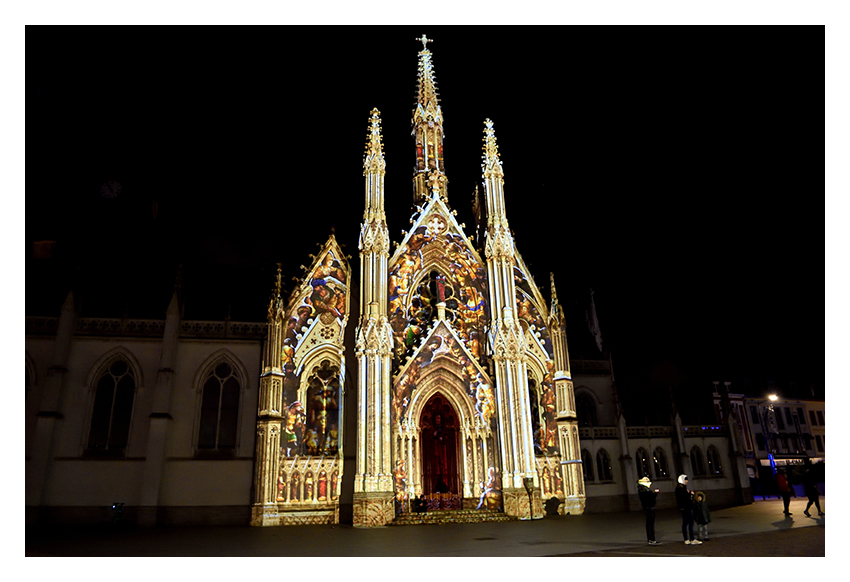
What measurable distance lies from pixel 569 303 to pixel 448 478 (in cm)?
1911

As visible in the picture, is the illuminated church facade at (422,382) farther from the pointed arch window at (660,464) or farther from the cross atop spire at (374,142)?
the pointed arch window at (660,464)

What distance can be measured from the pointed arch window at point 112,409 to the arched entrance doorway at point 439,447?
12455mm

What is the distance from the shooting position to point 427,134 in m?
28.9

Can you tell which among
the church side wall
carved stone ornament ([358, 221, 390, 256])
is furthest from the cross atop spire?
the church side wall

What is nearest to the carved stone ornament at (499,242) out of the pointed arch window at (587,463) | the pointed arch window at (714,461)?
the pointed arch window at (587,463)

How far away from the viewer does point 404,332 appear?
23.1 metres

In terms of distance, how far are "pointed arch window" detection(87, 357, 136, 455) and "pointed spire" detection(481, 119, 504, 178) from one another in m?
18.7

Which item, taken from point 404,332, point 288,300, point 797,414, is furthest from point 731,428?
point 288,300

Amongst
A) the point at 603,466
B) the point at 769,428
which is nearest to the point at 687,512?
the point at 603,466

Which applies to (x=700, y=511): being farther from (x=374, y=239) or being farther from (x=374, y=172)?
(x=374, y=172)

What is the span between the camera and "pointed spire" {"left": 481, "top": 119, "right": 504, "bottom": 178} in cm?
2620

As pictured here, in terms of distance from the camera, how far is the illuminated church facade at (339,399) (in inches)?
820

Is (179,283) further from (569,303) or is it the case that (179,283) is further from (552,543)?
(569,303)

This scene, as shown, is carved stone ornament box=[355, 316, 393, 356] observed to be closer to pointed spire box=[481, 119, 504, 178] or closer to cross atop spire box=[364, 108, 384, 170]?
cross atop spire box=[364, 108, 384, 170]
